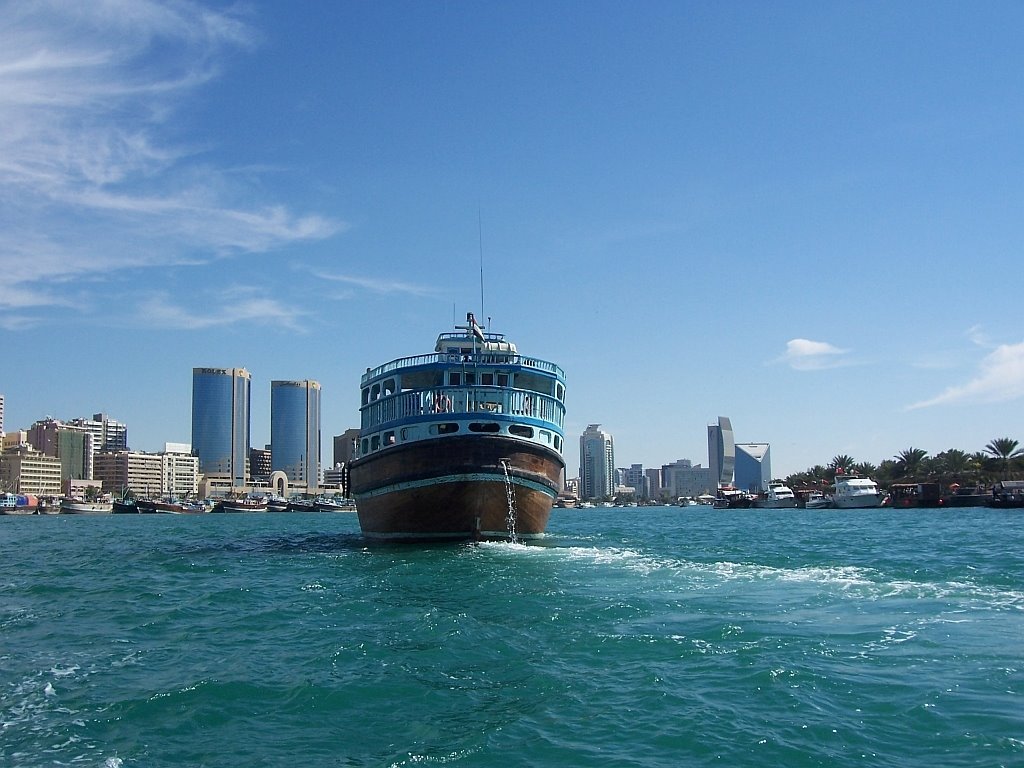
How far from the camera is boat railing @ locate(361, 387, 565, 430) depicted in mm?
33219

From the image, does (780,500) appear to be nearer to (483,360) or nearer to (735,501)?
(735,501)

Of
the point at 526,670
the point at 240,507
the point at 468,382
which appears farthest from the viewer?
the point at 240,507

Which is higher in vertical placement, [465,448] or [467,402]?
[467,402]

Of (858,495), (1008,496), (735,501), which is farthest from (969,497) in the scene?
(735,501)

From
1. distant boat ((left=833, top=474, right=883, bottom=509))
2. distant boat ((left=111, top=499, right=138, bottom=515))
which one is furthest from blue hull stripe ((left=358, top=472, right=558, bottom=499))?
distant boat ((left=111, top=499, right=138, bottom=515))

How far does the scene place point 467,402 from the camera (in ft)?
109

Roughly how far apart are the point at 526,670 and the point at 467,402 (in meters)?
21.6

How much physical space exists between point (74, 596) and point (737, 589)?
16348mm

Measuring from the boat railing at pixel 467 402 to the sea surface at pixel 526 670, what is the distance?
1047 cm

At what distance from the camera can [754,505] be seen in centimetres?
14288

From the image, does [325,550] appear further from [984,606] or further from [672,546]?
[984,606]

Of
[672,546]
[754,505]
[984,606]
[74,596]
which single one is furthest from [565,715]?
[754,505]

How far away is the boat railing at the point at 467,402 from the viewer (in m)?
33.2

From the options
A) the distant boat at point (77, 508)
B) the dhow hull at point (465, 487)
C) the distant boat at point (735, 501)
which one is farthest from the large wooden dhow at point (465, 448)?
the distant boat at point (77, 508)
